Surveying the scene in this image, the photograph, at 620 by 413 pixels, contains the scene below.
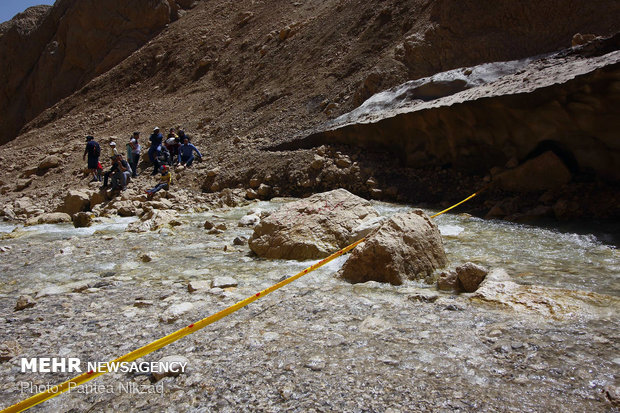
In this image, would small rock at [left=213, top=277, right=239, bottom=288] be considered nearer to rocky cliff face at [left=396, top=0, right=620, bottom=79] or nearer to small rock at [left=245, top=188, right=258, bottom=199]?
small rock at [left=245, top=188, right=258, bottom=199]

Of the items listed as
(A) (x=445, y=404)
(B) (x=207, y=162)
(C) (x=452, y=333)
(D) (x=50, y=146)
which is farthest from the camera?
(D) (x=50, y=146)

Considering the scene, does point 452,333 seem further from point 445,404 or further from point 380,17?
point 380,17

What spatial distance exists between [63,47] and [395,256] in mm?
24491

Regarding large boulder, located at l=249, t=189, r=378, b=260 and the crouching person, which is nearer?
large boulder, located at l=249, t=189, r=378, b=260

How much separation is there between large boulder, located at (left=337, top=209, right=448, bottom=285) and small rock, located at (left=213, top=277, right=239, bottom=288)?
88cm

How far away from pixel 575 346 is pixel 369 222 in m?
2.43

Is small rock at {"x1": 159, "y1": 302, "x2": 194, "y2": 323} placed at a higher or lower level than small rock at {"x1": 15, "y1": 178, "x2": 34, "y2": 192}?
lower

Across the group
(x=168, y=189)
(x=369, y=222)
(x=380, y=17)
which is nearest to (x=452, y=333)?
(x=369, y=222)

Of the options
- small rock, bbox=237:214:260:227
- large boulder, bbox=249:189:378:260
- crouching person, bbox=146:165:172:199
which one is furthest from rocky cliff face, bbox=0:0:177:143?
large boulder, bbox=249:189:378:260

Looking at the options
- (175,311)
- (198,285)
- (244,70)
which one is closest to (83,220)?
(198,285)

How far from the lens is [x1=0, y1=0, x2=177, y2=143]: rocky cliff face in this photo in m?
20.7

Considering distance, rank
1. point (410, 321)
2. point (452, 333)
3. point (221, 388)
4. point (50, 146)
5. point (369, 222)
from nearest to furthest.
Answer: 1. point (221, 388)
2. point (452, 333)
3. point (410, 321)
4. point (369, 222)
5. point (50, 146)

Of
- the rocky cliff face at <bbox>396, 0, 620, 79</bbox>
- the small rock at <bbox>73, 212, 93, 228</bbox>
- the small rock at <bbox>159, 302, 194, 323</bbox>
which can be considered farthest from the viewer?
the rocky cliff face at <bbox>396, 0, 620, 79</bbox>

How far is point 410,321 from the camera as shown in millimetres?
2436
